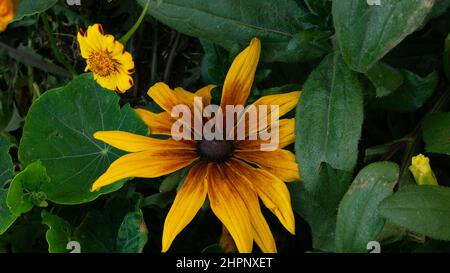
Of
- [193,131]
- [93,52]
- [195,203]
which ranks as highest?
[93,52]

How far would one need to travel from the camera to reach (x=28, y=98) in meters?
1.29

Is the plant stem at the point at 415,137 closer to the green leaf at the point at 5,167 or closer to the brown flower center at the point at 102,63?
the brown flower center at the point at 102,63

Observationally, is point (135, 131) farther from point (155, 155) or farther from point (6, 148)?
point (6, 148)

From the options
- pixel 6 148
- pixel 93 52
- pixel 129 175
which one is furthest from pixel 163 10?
pixel 6 148

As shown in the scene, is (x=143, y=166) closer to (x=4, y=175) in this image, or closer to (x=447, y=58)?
(x=4, y=175)

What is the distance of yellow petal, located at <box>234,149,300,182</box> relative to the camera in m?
0.98

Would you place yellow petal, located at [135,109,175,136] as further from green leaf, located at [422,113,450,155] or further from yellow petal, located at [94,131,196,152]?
green leaf, located at [422,113,450,155]

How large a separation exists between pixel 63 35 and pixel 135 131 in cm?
34

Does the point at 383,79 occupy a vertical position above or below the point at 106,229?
above

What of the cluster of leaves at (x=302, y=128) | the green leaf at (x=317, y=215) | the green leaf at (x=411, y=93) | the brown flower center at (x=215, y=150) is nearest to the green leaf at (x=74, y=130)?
the cluster of leaves at (x=302, y=128)

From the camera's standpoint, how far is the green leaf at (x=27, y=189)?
0.99m

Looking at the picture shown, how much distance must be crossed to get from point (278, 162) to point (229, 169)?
2.7 inches

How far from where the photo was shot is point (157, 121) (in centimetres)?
103

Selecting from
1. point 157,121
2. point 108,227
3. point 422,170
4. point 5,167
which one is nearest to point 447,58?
point 422,170
